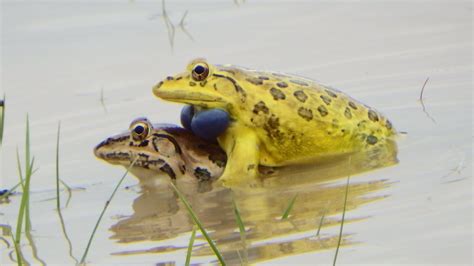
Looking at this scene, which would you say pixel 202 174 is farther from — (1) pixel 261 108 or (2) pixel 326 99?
(2) pixel 326 99

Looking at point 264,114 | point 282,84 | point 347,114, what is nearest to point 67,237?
point 264,114

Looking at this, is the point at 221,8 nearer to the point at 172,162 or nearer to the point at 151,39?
the point at 151,39

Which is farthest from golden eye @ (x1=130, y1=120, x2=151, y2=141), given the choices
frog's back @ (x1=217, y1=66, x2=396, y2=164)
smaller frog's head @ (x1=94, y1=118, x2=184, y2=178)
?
frog's back @ (x1=217, y1=66, x2=396, y2=164)

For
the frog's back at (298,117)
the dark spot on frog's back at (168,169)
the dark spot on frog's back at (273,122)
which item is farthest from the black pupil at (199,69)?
the dark spot on frog's back at (168,169)

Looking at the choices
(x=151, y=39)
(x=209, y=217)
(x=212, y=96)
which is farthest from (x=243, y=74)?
(x=151, y=39)

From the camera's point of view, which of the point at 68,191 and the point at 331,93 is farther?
the point at 331,93

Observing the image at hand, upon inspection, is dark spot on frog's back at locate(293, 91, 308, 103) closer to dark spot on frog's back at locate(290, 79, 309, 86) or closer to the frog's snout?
dark spot on frog's back at locate(290, 79, 309, 86)
